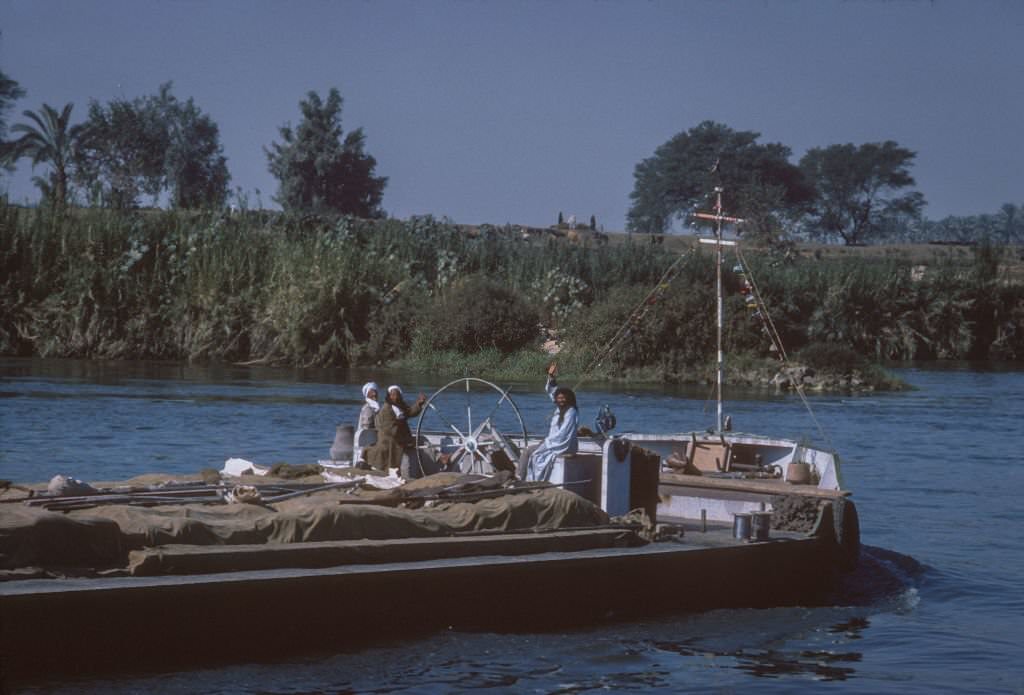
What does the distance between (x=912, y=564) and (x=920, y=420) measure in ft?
54.3

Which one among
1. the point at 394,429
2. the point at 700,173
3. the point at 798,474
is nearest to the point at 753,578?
the point at 798,474

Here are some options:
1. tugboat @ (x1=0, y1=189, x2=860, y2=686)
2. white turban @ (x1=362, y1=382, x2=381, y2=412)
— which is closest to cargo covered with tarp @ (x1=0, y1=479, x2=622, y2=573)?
tugboat @ (x1=0, y1=189, x2=860, y2=686)

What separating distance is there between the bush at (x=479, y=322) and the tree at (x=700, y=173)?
4856cm

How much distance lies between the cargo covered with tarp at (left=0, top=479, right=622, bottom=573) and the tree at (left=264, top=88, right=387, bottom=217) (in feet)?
234

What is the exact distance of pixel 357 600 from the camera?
10977 millimetres

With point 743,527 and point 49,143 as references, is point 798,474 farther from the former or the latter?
point 49,143

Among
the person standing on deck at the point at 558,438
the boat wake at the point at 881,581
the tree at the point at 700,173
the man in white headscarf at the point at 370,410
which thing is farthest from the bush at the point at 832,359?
the tree at the point at 700,173

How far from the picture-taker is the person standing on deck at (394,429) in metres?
14.7

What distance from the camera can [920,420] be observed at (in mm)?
33062

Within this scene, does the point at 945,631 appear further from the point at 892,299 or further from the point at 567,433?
the point at 892,299

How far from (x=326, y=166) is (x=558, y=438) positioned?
71.1 metres

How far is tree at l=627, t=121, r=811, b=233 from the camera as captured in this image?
3711 inches

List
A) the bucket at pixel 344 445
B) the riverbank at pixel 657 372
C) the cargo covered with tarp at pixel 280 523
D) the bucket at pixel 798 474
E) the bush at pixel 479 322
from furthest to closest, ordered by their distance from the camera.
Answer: the bush at pixel 479 322, the riverbank at pixel 657 372, the bucket at pixel 798 474, the bucket at pixel 344 445, the cargo covered with tarp at pixel 280 523

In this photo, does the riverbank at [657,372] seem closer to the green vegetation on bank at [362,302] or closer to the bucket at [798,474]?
the green vegetation on bank at [362,302]
